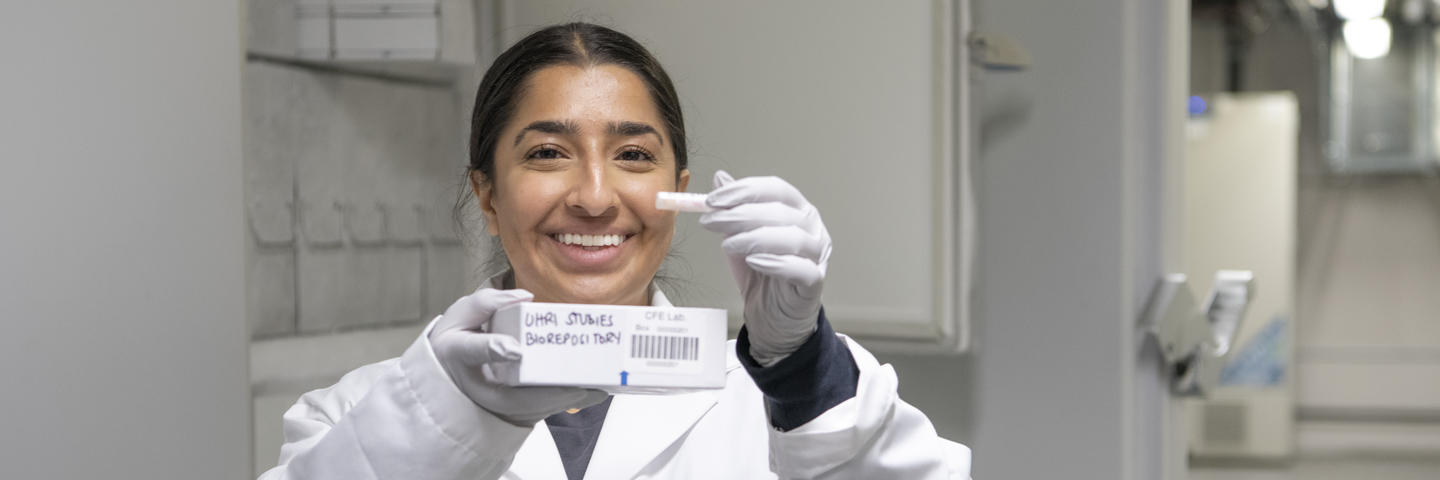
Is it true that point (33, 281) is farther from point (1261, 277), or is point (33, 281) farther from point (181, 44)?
point (1261, 277)

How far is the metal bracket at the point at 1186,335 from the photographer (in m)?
2.14

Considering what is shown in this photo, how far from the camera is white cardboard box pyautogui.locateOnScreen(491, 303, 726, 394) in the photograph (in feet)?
2.83

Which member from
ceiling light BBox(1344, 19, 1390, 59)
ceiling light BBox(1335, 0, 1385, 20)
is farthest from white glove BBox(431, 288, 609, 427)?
ceiling light BBox(1344, 19, 1390, 59)

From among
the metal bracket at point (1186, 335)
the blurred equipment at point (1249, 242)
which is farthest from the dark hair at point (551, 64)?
the blurred equipment at point (1249, 242)

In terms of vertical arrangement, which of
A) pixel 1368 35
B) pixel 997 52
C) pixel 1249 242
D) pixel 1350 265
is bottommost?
pixel 1350 265

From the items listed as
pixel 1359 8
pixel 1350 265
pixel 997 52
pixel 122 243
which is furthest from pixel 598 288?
pixel 1350 265

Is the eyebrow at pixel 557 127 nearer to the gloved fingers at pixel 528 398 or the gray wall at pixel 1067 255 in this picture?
the gloved fingers at pixel 528 398

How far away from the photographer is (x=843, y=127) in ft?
6.12

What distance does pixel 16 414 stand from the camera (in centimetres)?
98

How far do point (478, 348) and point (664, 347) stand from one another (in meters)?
0.13

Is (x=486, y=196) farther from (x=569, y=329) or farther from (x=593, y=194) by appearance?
(x=569, y=329)

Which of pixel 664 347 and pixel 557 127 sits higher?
pixel 557 127

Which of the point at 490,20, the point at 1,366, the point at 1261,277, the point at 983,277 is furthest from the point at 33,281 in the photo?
the point at 1261,277

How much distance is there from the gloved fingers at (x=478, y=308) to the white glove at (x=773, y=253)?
15cm
